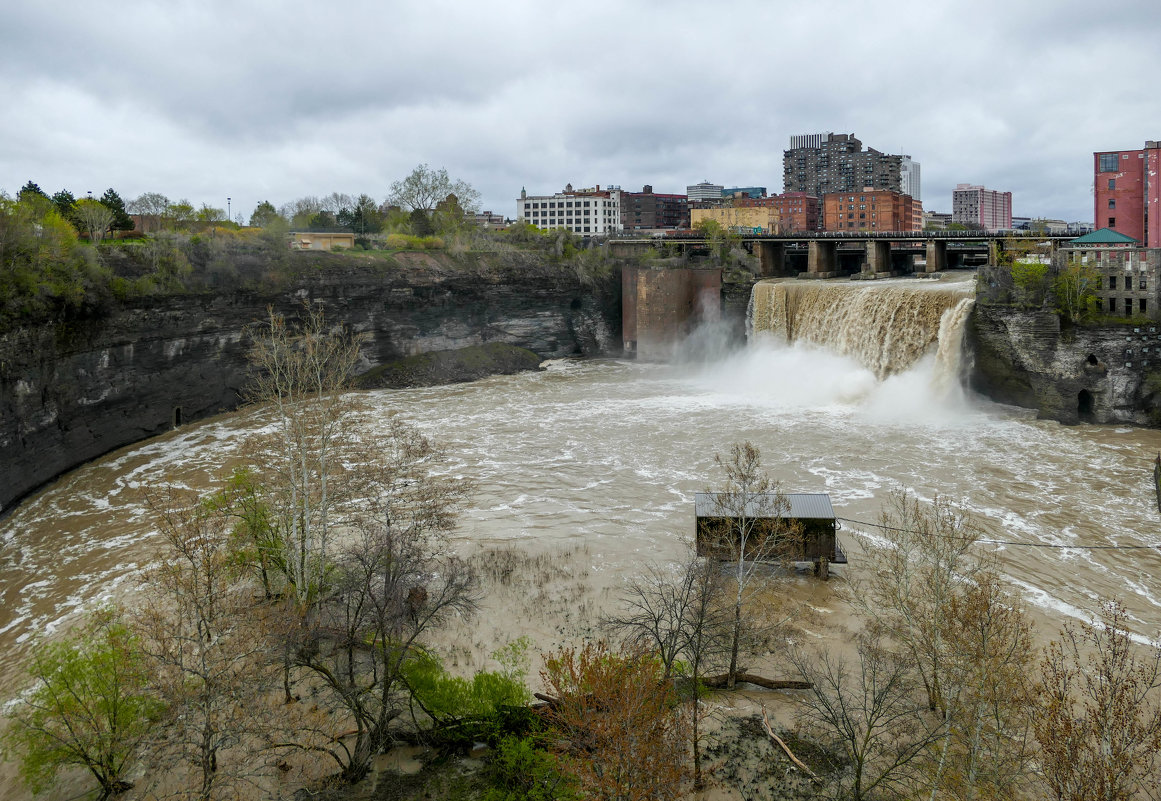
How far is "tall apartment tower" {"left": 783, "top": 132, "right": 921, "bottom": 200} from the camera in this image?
154875mm

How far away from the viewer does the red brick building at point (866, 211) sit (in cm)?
11300

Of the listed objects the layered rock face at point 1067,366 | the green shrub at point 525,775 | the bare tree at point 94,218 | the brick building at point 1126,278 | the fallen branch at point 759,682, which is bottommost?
the green shrub at point 525,775

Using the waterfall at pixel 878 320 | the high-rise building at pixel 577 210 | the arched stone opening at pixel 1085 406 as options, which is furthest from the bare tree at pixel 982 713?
the high-rise building at pixel 577 210

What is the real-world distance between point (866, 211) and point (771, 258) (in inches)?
2393

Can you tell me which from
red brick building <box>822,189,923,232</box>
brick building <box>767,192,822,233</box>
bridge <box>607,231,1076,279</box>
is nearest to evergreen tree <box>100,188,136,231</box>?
bridge <box>607,231,1076,279</box>

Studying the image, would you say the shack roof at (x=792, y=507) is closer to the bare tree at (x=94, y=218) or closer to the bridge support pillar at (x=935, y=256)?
the bare tree at (x=94, y=218)

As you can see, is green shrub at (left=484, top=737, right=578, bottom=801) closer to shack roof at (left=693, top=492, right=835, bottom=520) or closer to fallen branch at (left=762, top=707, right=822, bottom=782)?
fallen branch at (left=762, top=707, right=822, bottom=782)

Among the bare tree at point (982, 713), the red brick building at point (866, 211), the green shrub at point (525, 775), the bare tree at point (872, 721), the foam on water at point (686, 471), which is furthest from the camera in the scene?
the red brick building at point (866, 211)

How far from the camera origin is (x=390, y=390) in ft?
171

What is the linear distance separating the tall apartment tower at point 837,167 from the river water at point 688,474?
117414 millimetres

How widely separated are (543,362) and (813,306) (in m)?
20.5

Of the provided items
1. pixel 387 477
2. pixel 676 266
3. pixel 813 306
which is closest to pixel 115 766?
pixel 387 477

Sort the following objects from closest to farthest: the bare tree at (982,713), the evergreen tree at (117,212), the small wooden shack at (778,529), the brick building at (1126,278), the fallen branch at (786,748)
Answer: the bare tree at (982,713), the fallen branch at (786,748), the small wooden shack at (778,529), the brick building at (1126,278), the evergreen tree at (117,212)

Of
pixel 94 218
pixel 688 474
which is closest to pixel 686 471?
pixel 688 474
